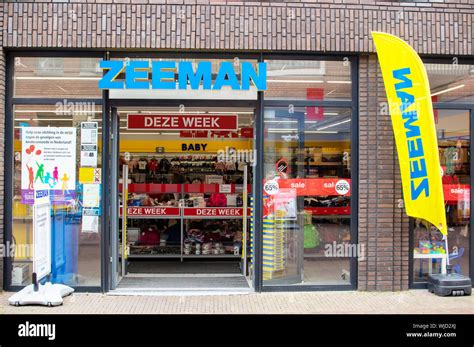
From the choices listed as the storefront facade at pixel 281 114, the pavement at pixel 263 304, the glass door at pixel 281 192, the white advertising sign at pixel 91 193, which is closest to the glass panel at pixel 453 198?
the storefront facade at pixel 281 114

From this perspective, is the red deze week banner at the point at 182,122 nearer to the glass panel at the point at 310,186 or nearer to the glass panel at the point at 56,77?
the glass panel at the point at 56,77

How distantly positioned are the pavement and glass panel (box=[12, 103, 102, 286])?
1.53ft

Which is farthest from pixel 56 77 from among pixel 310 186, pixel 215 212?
pixel 310 186

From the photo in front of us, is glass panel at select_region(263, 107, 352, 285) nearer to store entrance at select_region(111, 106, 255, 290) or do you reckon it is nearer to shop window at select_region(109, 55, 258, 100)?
shop window at select_region(109, 55, 258, 100)

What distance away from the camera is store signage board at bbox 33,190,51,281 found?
Answer: 6547 millimetres

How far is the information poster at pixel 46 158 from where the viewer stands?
7.36 metres

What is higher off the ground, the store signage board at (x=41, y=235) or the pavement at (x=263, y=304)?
the store signage board at (x=41, y=235)

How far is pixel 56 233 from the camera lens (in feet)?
24.4

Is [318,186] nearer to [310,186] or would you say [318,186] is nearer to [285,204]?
[310,186]

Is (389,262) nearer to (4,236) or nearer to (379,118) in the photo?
(379,118)

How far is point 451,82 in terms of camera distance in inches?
302

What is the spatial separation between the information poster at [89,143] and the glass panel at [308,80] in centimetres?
269

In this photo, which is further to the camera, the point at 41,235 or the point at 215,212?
the point at 215,212

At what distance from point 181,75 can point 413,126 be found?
3430 millimetres
